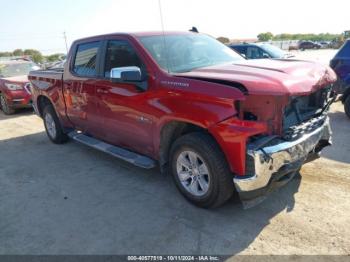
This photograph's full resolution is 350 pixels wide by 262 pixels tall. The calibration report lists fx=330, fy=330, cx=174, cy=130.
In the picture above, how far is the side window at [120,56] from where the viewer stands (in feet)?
14.0

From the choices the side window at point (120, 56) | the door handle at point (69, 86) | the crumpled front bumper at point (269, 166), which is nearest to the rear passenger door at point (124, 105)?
the side window at point (120, 56)

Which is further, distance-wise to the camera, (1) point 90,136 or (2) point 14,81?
(2) point 14,81

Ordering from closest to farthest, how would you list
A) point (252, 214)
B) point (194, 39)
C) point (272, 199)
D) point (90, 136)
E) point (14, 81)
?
1. point (252, 214)
2. point (272, 199)
3. point (194, 39)
4. point (90, 136)
5. point (14, 81)

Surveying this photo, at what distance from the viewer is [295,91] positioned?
3064mm

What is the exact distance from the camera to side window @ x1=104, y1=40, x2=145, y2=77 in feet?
14.0

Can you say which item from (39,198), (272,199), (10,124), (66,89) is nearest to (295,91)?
(272,199)

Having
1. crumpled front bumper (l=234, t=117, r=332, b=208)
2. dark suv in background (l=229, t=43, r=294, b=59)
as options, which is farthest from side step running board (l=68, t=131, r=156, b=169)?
dark suv in background (l=229, t=43, r=294, b=59)

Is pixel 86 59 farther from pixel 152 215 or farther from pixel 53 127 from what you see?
pixel 152 215

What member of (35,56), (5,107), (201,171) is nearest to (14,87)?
(5,107)

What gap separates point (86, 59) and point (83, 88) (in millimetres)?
499

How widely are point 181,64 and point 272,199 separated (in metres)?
1.95

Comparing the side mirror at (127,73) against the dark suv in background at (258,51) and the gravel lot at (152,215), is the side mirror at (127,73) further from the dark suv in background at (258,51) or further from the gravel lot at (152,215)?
the dark suv in background at (258,51)

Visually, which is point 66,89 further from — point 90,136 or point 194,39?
point 194,39

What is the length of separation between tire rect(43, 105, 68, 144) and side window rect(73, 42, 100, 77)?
4.79 ft
